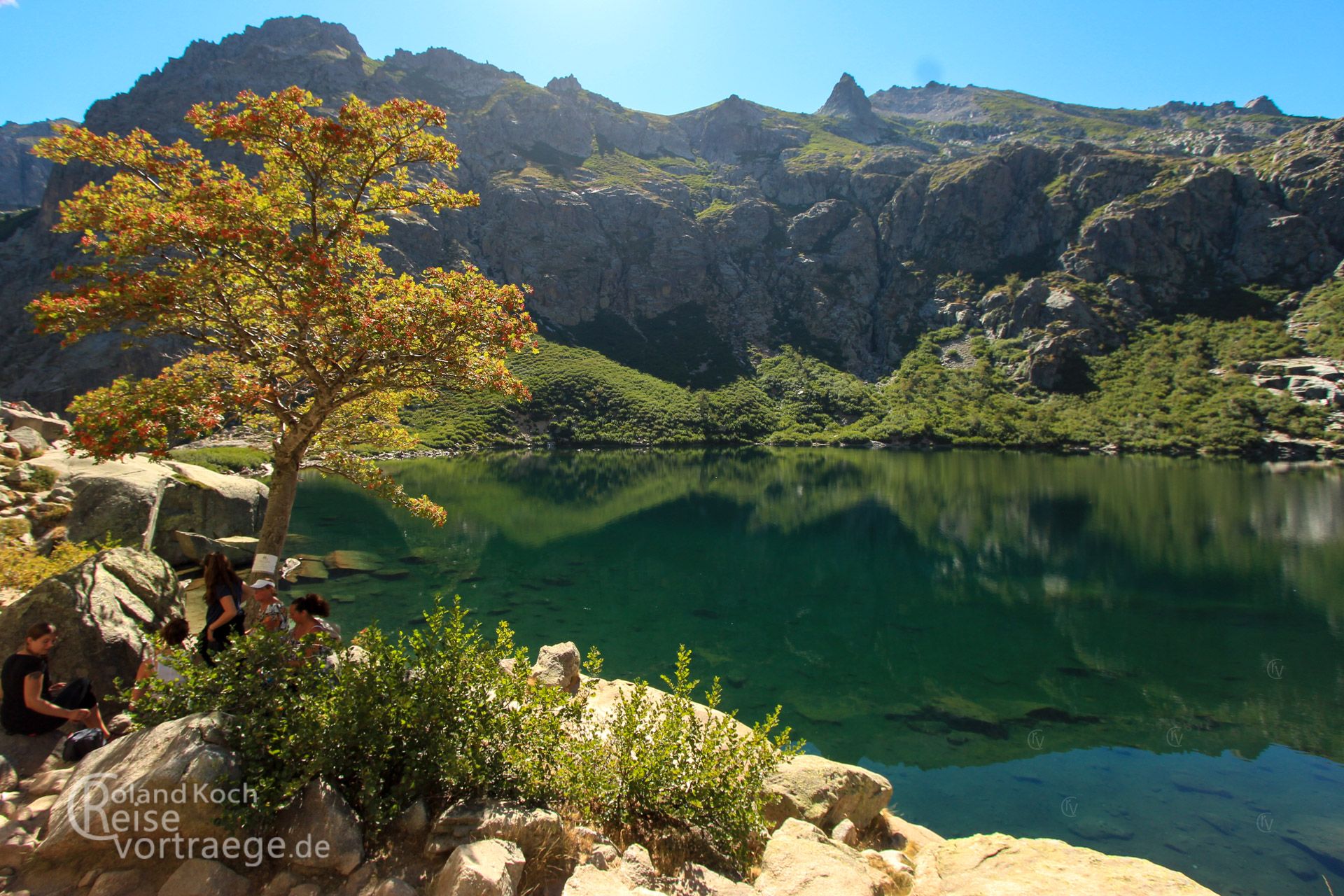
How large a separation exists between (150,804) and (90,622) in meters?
5.61

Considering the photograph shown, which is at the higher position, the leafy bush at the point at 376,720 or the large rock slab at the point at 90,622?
the leafy bush at the point at 376,720

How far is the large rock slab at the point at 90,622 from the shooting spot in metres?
8.20

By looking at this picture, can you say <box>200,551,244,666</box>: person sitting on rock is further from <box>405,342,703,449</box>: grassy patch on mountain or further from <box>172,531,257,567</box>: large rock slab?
<box>405,342,703,449</box>: grassy patch on mountain

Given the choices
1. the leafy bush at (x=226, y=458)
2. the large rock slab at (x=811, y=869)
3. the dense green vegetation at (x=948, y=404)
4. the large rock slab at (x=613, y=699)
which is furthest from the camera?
the dense green vegetation at (x=948, y=404)

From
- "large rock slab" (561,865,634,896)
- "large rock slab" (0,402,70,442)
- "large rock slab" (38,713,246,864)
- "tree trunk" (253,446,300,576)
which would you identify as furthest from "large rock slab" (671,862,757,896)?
"large rock slab" (0,402,70,442)

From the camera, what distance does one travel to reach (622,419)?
141625 mm

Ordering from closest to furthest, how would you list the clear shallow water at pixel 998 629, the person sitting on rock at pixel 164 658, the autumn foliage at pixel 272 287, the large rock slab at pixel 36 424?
1. the person sitting on rock at pixel 164 658
2. the autumn foliage at pixel 272 287
3. the clear shallow water at pixel 998 629
4. the large rock slab at pixel 36 424

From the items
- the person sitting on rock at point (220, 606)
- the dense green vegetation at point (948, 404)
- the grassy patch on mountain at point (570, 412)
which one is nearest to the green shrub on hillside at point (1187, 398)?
the dense green vegetation at point (948, 404)

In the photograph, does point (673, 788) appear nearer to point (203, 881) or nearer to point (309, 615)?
point (203, 881)

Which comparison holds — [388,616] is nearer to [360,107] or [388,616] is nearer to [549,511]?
[360,107]

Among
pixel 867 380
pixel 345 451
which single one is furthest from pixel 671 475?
pixel 867 380

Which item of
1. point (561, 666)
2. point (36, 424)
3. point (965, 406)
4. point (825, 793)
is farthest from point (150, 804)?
point (965, 406)

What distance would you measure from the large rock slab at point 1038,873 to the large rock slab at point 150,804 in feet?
24.6

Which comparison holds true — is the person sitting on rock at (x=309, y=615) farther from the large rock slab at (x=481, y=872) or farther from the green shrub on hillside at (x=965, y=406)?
the green shrub on hillside at (x=965, y=406)
